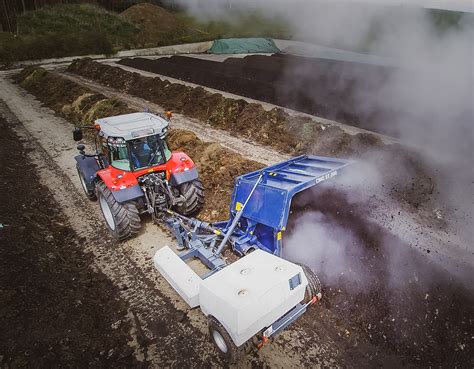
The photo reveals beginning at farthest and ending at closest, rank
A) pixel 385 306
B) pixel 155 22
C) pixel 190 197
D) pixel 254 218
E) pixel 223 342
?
pixel 155 22 → pixel 190 197 → pixel 254 218 → pixel 385 306 → pixel 223 342

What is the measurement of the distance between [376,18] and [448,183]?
437 cm

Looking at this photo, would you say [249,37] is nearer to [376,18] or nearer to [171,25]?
[171,25]

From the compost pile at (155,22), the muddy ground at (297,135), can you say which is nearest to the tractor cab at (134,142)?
the muddy ground at (297,135)

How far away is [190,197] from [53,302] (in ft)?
9.19

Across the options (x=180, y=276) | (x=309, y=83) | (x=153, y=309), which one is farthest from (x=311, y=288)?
(x=309, y=83)

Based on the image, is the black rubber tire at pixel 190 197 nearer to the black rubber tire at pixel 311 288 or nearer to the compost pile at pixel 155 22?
the black rubber tire at pixel 311 288

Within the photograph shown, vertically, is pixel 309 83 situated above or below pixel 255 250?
above

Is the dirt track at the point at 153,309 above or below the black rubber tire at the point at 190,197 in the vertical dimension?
below

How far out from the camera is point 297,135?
10531 millimetres

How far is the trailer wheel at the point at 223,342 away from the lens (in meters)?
3.50

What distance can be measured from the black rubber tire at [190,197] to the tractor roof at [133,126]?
110 cm

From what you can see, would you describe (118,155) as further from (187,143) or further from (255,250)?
(187,143)

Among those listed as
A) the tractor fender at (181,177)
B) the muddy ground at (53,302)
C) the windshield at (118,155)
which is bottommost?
the muddy ground at (53,302)

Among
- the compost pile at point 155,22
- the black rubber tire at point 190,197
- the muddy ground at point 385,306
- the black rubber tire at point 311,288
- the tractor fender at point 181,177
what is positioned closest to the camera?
the muddy ground at point 385,306
